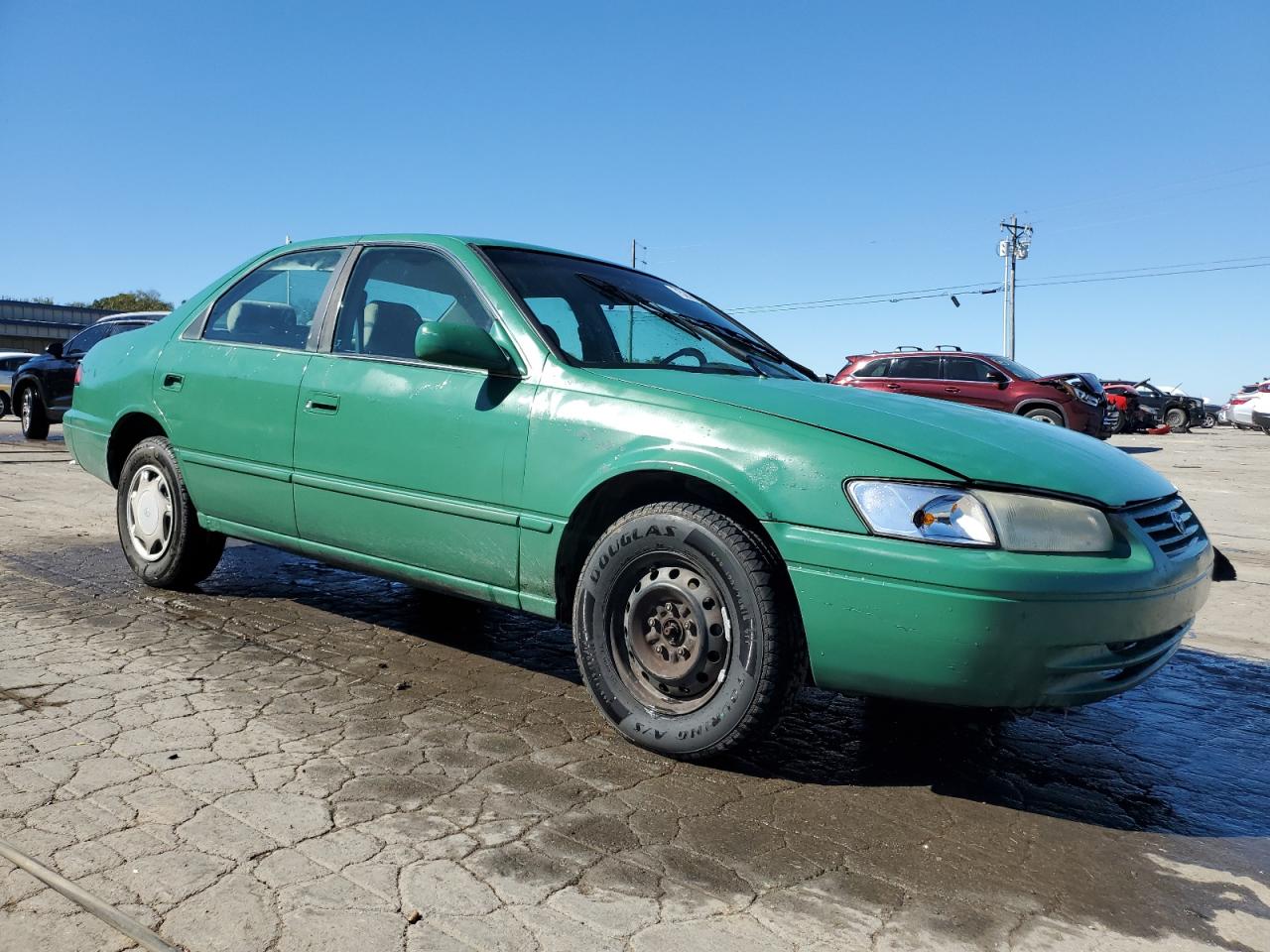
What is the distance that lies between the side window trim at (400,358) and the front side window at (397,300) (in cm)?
1

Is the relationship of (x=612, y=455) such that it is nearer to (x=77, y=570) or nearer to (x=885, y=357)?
(x=77, y=570)

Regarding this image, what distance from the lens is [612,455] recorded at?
3.02 metres

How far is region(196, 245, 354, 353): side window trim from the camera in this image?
4.07 m

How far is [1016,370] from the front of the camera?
1811cm

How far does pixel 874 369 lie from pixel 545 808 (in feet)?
55.7

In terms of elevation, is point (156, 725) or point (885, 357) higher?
point (885, 357)

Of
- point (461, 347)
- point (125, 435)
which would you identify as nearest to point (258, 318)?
point (125, 435)

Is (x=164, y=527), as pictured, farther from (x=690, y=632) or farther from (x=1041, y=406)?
(x=1041, y=406)

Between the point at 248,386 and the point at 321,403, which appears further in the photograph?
the point at 248,386

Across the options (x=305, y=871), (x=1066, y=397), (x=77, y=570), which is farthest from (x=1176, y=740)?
(x=1066, y=397)

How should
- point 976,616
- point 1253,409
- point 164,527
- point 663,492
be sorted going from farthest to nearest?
point 1253,409 → point 164,527 → point 663,492 → point 976,616

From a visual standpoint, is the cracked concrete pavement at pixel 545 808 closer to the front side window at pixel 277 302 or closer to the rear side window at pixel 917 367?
the front side window at pixel 277 302

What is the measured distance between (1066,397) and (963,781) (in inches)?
611

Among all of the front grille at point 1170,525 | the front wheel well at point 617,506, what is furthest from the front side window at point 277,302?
the front grille at point 1170,525
